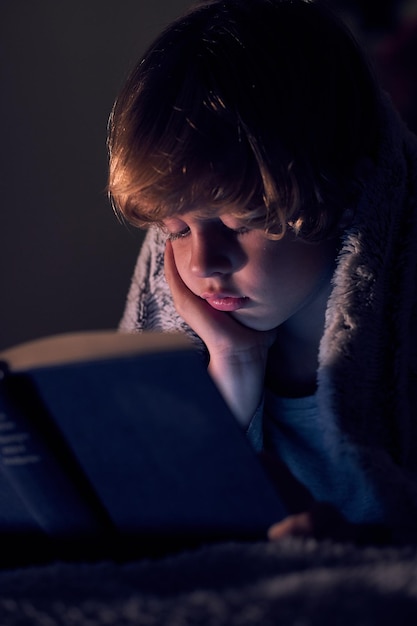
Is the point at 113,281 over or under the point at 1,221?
under

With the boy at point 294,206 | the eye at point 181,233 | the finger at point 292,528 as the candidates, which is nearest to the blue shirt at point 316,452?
the boy at point 294,206

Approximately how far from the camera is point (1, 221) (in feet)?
4.49

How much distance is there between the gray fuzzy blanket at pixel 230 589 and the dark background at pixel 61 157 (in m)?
1.02

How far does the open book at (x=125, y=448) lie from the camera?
1.31 ft

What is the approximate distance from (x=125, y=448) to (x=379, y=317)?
1.27 feet

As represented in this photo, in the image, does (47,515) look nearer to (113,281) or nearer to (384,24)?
Answer: (113,281)

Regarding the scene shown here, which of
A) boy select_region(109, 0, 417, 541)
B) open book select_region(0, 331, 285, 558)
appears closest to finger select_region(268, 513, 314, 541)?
open book select_region(0, 331, 285, 558)

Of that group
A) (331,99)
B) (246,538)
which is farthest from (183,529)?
(331,99)

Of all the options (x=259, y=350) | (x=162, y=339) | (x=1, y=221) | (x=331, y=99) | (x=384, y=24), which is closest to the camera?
(x=162, y=339)

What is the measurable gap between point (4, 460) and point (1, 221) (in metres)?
0.99

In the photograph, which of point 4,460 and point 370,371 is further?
point 370,371

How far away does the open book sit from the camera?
399mm

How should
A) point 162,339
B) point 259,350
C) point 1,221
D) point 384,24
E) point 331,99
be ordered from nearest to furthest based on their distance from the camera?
point 162,339, point 331,99, point 259,350, point 384,24, point 1,221

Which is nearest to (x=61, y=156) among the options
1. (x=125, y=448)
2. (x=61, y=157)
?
(x=61, y=157)
